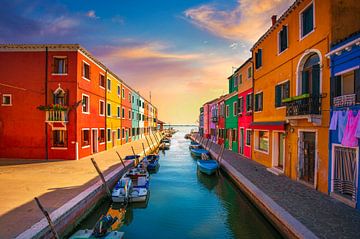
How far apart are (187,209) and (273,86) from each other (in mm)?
10719

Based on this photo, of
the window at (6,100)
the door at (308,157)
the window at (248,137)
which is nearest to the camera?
the door at (308,157)

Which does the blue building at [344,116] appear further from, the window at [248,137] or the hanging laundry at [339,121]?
the window at [248,137]

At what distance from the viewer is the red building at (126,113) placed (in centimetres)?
4016

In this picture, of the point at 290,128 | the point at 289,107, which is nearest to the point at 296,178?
the point at 290,128

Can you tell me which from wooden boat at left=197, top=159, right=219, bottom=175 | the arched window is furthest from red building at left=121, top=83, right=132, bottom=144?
Result: the arched window

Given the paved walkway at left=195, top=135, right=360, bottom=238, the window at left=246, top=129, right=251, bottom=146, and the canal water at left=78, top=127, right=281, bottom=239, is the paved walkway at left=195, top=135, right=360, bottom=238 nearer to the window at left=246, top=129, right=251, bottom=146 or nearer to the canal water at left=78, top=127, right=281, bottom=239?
the canal water at left=78, top=127, right=281, bottom=239

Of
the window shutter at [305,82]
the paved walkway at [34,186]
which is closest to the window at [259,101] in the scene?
the window shutter at [305,82]

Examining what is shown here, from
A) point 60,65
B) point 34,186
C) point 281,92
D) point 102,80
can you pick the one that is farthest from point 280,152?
point 102,80

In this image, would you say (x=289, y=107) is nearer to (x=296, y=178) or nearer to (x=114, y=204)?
(x=296, y=178)

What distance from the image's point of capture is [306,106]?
38.3 ft

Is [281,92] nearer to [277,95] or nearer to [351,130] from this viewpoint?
[277,95]

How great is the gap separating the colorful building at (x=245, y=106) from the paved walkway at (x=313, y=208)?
366 inches

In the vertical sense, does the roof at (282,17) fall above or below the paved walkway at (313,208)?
above

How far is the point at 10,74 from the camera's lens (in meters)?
21.3
